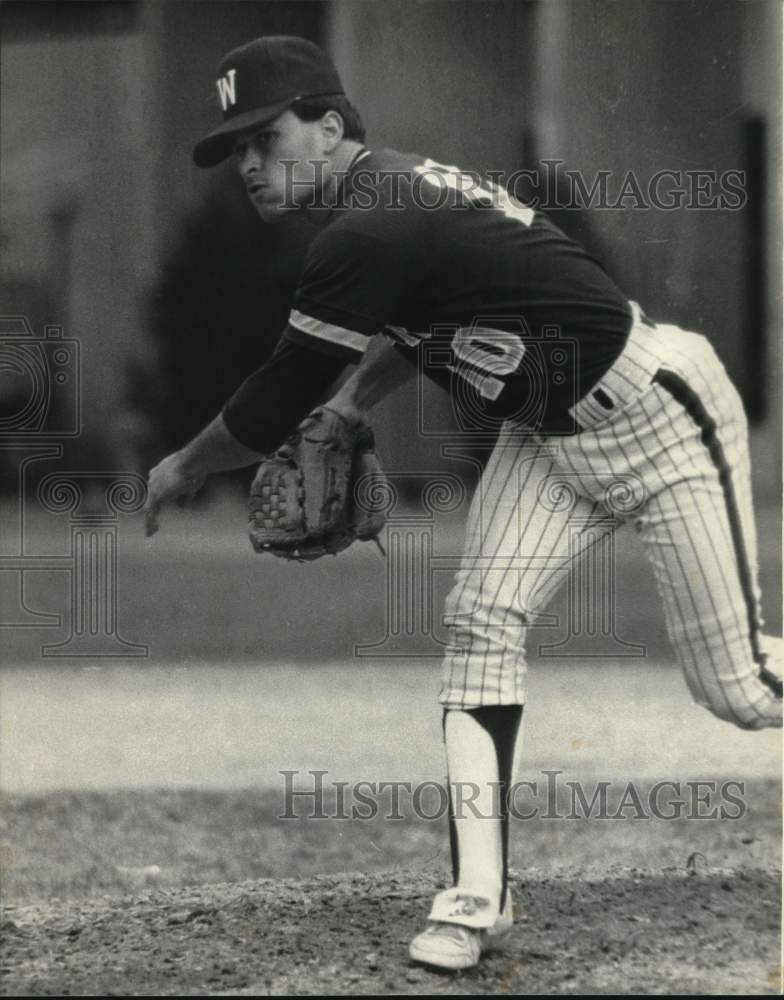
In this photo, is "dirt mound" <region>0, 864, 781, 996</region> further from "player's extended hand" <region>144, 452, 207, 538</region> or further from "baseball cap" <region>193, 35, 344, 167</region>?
"baseball cap" <region>193, 35, 344, 167</region>

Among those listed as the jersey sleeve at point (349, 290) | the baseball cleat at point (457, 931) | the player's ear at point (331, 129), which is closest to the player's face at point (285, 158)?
the player's ear at point (331, 129)

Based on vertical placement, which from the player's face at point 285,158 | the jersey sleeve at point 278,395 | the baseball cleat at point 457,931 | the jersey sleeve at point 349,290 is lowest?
the baseball cleat at point 457,931

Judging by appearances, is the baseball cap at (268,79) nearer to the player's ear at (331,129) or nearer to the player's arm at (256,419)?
the player's ear at (331,129)

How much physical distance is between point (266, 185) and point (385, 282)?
0.48 m

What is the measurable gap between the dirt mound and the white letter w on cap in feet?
6.59

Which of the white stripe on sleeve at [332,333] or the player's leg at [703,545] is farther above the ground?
the white stripe on sleeve at [332,333]

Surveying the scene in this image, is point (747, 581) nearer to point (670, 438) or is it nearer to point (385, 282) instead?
point (670, 438)

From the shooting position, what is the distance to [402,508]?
13.3ft

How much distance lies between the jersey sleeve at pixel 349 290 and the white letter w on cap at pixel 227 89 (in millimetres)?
466

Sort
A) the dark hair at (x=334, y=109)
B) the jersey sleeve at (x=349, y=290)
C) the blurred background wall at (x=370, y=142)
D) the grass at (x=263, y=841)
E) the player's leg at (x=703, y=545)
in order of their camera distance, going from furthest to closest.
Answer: the grass at (x=263, y=841) < the blurred background wall at (x=370, y=142) < the dark hair at (x=334, y=109) < the player's leg at (x=703, y=545) < the jersey sleeve at (x=349, y=290)

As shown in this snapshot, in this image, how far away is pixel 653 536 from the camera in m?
3.79

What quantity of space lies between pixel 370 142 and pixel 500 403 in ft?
2.34

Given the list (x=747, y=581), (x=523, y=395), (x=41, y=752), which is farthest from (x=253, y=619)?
(x=747, y=581)

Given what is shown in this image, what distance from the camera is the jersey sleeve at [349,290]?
3.64 m
